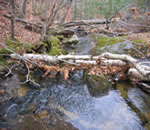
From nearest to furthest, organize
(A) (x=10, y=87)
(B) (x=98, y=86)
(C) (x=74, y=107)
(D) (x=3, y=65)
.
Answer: (C) (x=74, y=107)
(A) (x=10, y=87)
(B) (x=98, y=86)
(D) (x=3, y=65)

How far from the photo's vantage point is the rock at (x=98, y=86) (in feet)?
15.4

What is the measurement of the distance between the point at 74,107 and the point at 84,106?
34 centimetres

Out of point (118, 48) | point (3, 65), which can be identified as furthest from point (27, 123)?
point (118, 48)

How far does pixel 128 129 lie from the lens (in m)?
3.24

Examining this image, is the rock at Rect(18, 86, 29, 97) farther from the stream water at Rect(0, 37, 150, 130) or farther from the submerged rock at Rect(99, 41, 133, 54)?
the submerged rock at Rect(99, 41, 133, 54)

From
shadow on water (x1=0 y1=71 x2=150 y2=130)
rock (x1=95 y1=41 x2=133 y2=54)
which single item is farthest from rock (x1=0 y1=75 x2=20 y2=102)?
rock (x1=95 y1=41 x2=133 y2=54)

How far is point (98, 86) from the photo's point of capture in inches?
189

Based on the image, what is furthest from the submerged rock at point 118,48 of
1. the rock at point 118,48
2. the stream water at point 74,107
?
the stream water at point 74,107

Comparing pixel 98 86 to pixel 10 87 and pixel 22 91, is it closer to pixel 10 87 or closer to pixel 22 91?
pixel 22 91

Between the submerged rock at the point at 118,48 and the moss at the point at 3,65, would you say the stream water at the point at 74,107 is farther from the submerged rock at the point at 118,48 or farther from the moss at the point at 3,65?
the submerged rock at the point at 118,48

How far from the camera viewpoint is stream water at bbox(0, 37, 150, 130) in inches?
131

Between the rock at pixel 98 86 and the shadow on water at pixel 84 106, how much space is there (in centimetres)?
14

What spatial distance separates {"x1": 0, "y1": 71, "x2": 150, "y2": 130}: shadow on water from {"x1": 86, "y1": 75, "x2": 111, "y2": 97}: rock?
135 millimetres

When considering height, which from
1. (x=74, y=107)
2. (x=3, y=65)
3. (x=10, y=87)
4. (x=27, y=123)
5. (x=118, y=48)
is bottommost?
(x=74, y=107)
